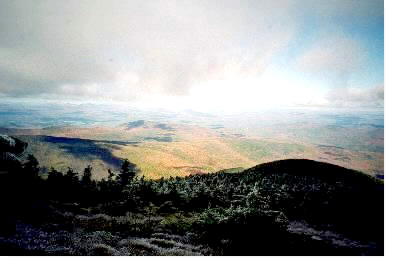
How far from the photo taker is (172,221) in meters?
14.6

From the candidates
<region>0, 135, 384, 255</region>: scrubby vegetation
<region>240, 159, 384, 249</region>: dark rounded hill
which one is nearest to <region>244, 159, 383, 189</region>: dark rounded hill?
<region>240, 159, 384, 249</region>: dark rounded hill

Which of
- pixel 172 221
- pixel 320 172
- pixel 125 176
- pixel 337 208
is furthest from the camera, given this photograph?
pixel 320 172

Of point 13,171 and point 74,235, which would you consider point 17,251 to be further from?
point 13,171

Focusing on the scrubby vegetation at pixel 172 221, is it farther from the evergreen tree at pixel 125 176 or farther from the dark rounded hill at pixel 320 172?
the dark rounded hill at pixel 320 172

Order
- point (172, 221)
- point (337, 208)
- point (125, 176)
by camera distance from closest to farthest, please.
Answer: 1. point (172, 221)
2. point (337, 208)
3. point (125, 176)

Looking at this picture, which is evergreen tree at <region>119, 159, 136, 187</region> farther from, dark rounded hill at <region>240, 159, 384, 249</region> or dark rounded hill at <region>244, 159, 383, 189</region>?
dark rounded hill at <region>244, 159, 383, 189</region>

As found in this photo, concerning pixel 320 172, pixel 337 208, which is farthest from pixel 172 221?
pixel 320 172

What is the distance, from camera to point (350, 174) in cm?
3155

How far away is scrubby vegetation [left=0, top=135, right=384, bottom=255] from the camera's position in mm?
10242

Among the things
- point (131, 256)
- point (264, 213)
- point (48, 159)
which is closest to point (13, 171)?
point (131, 256)

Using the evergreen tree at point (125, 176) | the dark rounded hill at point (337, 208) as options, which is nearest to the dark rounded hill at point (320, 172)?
the dark rounded hill at point (337, 208)

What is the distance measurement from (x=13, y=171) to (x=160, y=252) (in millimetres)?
12312

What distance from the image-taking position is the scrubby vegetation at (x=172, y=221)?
10242 millimetres

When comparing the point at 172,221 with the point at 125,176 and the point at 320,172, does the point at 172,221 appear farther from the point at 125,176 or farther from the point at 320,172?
the point at 320,172
